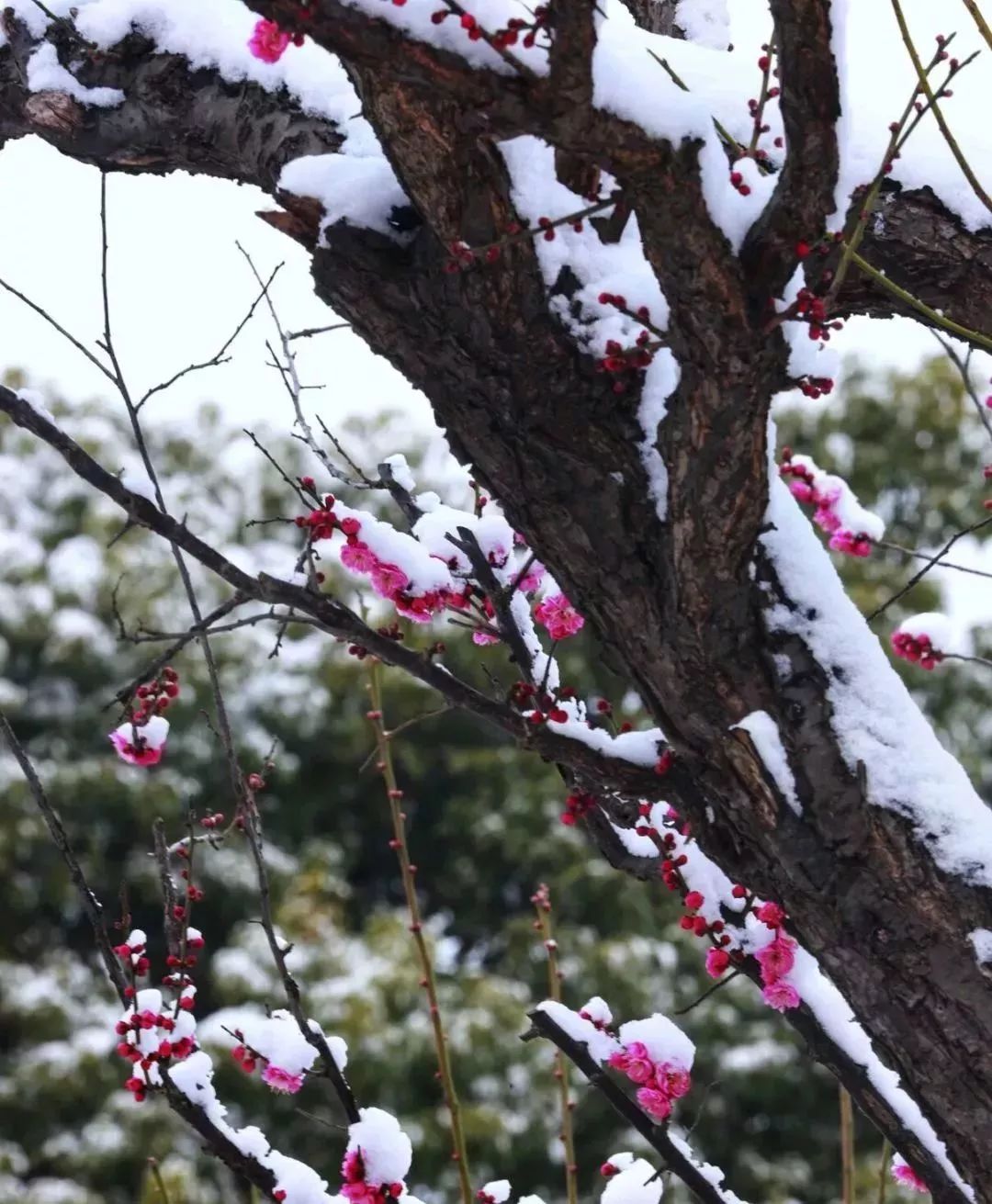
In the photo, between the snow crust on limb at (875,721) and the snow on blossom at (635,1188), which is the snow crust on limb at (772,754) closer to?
the snow crust on limb at (875,721)

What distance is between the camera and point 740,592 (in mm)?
1258

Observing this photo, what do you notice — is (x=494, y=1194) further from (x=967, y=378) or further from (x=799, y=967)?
(x=967, y=378)

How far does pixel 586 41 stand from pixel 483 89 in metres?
0.09

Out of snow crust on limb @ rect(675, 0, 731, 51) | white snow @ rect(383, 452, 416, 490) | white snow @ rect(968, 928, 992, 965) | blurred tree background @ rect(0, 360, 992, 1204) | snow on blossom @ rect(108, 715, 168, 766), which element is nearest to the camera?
white snow @ rect(968, 928, 992, 965)

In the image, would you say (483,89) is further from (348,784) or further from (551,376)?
(348,784)

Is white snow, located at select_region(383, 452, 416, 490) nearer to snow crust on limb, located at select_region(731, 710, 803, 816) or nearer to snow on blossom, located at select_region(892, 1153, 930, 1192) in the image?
snow crust on limb, located at select_region(731, 710, 803, 816)

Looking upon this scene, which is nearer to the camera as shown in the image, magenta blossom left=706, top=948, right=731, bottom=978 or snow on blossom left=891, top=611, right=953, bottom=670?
magenta blossom left=706, top=948, right=731, bottom=978

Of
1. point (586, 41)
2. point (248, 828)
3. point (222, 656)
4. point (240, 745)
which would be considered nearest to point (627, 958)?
point (240, 745)

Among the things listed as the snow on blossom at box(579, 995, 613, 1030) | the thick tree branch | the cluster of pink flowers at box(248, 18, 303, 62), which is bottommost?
the snow on blossom at box(579, 995, 613, 1030)

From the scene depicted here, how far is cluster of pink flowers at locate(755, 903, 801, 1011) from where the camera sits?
57.9 inches

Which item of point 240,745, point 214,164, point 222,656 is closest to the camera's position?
point 214,164

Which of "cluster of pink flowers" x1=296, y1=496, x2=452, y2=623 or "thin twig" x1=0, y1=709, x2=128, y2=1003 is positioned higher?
"cluster of pink flowers" x1=296, y1=496, x2=452, y2=623

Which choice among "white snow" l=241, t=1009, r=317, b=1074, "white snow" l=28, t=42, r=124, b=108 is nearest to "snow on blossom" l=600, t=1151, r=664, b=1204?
"white snow" l=241, t=1009, r=317, b=1074

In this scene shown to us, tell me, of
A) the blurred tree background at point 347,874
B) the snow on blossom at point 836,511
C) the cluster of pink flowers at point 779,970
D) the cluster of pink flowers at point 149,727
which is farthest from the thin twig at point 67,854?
the blurred tree background at point 347,874
